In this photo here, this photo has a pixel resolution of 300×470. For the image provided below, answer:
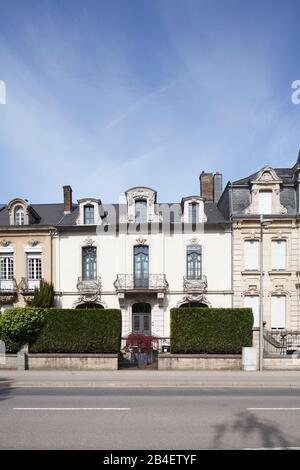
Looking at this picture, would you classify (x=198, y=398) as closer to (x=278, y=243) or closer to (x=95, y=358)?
(x=95, y=358)

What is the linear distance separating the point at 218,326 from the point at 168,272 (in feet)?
22.3

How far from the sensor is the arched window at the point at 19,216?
2412cm

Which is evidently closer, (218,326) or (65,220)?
(218,326)

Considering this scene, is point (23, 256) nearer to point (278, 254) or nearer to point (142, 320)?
point (142, 320)

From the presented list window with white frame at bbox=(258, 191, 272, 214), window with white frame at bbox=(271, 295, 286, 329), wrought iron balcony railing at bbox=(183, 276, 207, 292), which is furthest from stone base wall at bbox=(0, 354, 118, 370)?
window with white frame at bbox=(258, 191, 272, 214)

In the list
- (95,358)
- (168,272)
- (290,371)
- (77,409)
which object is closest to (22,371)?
(95,358)

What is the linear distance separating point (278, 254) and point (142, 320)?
33.5 ft

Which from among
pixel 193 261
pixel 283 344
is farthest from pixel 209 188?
pixel 283 344

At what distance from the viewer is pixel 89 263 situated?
2352 centimetres

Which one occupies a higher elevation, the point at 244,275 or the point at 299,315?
the point at 244,275

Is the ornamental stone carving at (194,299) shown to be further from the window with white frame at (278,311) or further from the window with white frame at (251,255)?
the window with white frame at (278,311)

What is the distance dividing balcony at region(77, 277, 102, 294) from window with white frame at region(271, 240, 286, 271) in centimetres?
1186

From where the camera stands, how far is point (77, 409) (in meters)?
8.95

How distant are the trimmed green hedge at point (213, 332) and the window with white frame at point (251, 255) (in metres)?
5.83
